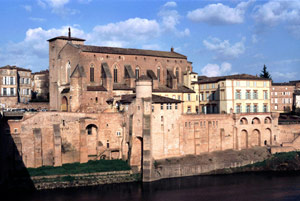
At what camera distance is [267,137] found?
222 feet

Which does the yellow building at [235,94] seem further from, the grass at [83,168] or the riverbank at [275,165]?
the grass at [83,168]

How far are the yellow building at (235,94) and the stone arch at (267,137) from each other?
374cm

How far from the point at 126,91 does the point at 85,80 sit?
7.36 metres

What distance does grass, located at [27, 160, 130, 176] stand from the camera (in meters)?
47.3

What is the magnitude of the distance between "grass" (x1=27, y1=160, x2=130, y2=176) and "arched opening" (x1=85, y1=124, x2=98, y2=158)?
76.3 inches

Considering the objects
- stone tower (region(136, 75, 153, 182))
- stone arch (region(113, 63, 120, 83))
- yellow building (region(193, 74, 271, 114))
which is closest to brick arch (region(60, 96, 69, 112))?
stone arch (region(113, 63, 120, 83))

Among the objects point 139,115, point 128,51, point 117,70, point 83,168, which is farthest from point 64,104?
point 83,168

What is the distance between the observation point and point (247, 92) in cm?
6675

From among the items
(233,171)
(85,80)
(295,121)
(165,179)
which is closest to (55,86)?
(85,80)

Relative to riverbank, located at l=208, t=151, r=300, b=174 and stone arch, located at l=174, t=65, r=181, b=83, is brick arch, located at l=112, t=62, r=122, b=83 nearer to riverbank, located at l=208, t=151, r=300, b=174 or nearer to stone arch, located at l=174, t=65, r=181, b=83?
stone arch, located at l=174, t=65, r=181, b=83

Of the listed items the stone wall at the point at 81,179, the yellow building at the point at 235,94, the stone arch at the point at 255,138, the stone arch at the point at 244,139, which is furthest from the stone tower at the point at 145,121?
the stone arch at the point at 255,138

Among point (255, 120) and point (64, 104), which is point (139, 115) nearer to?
point (64, 104)

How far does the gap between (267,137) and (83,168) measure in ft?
112

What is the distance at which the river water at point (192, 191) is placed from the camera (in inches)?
1714
